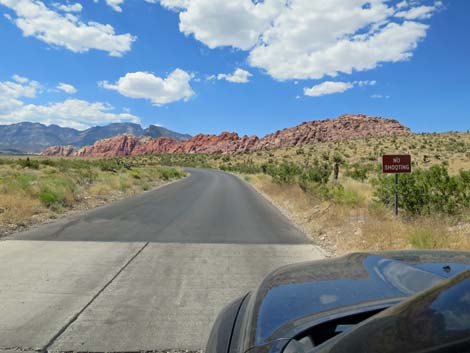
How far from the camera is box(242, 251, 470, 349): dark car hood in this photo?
2047 mm

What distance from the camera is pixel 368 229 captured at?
8.40m

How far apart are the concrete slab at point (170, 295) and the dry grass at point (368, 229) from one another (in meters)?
1.02

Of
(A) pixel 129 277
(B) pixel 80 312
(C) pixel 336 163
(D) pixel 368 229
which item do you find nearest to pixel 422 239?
(D) pixel 368 229

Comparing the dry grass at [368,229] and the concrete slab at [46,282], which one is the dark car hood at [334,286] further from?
the dry grass at [368,229]

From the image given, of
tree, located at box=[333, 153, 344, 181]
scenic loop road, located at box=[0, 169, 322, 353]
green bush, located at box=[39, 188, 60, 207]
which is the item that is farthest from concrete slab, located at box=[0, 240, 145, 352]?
tree, located at box=[333, 153, 344, 181]

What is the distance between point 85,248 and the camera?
25.9 ft

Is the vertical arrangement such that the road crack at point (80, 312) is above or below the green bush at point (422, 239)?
below

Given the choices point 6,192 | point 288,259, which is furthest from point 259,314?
point 6,192

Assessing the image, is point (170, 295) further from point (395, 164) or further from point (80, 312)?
point (395, 164)

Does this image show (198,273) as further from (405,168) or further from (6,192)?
(6,192)

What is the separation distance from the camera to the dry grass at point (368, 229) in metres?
6.92

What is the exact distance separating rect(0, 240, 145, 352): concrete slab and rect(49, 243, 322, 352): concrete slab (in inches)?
10.1

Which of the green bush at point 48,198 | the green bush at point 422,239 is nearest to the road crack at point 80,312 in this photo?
the green bush at point 422,239

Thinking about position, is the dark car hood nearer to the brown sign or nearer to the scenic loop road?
the scenic loop road
